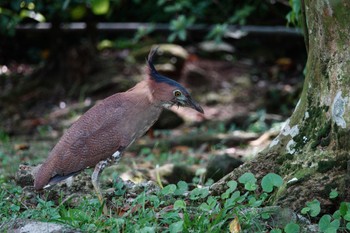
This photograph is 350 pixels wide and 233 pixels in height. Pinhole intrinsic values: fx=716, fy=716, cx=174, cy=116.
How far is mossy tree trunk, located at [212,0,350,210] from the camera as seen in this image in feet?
15.8

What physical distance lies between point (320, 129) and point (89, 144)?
5.47 feet

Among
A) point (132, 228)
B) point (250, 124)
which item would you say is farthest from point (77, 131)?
point (250, 124)

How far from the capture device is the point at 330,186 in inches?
189

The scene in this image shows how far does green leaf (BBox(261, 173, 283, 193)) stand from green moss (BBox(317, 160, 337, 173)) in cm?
35

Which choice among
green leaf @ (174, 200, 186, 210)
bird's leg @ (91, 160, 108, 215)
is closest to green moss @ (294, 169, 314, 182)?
green leaf @ (174, 200, 186, 210)

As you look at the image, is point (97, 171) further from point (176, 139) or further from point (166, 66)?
point (166, 66)

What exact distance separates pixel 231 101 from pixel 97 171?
21.6 feet

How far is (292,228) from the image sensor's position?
4.34 m

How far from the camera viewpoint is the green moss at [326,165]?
4875 millimetres

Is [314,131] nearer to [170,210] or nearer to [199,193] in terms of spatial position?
[199,193]

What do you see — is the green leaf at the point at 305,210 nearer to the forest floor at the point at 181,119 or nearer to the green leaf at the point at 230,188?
the green leaf at the point at 230,188

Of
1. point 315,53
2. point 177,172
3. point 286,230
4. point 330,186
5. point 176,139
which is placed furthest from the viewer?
point 176,139

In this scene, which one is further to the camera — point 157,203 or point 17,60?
point 17,60

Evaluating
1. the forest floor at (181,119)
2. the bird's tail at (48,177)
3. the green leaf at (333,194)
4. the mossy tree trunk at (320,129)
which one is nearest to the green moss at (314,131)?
the mossy tree trunk at (320,129)
